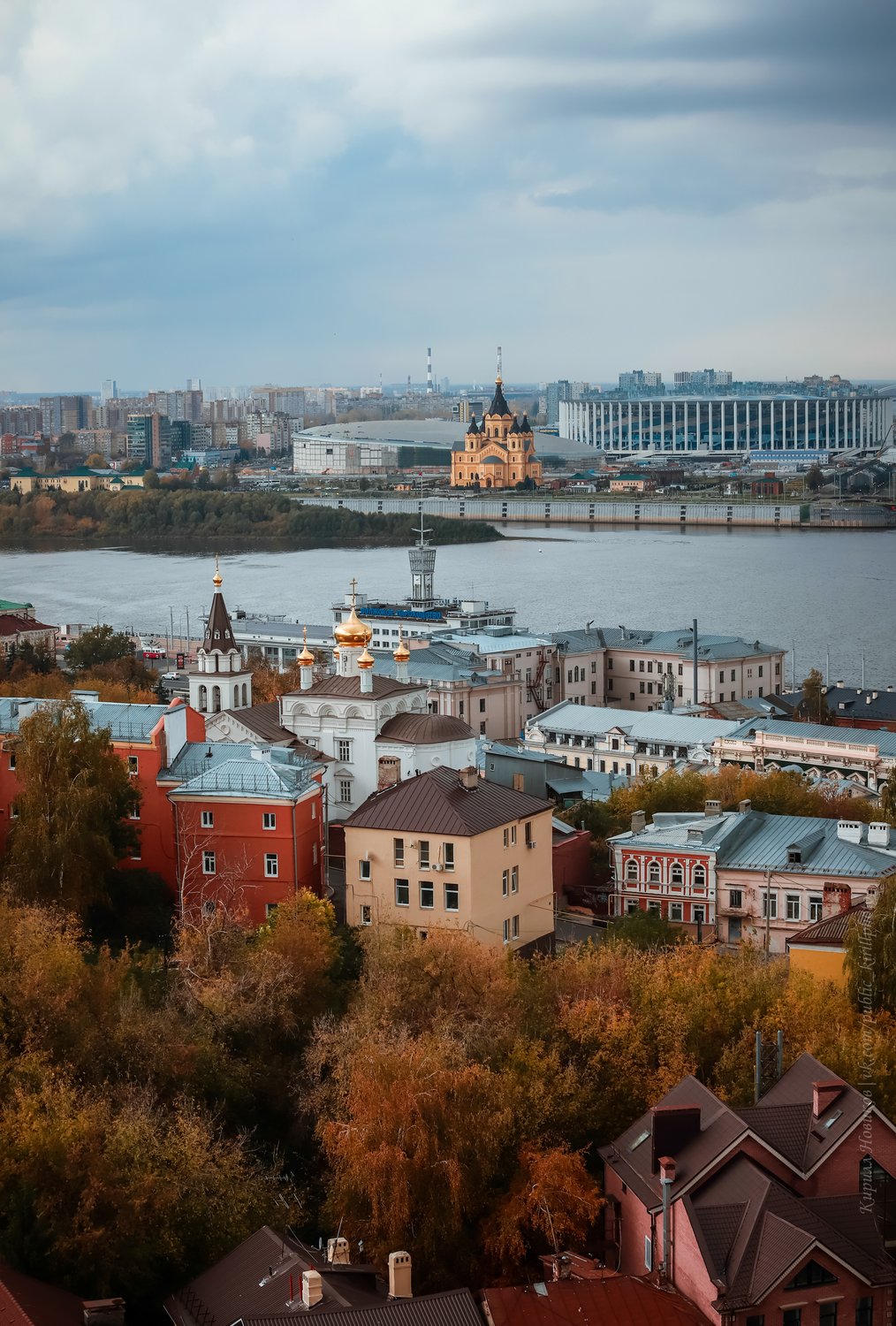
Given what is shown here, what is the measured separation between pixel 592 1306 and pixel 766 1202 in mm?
510

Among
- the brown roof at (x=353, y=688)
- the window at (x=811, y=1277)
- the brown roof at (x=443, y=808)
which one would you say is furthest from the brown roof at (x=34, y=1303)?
the brown roof at (x=353, y=688)

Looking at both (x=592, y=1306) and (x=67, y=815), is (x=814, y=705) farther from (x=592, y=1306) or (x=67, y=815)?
(x=592, y=1306)

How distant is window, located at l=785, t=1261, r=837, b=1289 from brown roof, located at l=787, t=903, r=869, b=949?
2.58 metres

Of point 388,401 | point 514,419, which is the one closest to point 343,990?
point 514,419

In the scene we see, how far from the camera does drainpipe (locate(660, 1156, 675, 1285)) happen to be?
494cm

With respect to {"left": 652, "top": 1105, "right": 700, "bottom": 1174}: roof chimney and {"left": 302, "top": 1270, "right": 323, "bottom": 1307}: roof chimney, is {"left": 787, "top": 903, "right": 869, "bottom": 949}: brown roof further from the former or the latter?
{"left": 302, "top": 1270, "right": 323, "bottom": 1307}: roof chimney

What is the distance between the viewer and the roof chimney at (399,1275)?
4.88 meters

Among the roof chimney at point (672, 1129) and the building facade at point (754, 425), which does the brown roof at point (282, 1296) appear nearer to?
the roof chimney at point (672, 1129)

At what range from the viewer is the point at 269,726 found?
10.2m

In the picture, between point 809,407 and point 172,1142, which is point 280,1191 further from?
point 809,407

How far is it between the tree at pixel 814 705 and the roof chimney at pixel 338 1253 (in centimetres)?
1032

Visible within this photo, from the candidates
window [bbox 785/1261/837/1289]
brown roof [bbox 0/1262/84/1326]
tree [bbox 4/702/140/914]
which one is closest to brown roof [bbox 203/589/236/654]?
tree [bbox 4/702/140/914]

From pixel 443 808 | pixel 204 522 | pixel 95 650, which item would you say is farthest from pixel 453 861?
pixel 204 522

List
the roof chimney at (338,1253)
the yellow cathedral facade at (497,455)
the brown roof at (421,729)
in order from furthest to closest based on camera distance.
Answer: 1. the yellow cathedral facade at (497,455)
2. the brown roof at (421,729)
3. the roof chimney at (338,1253)
